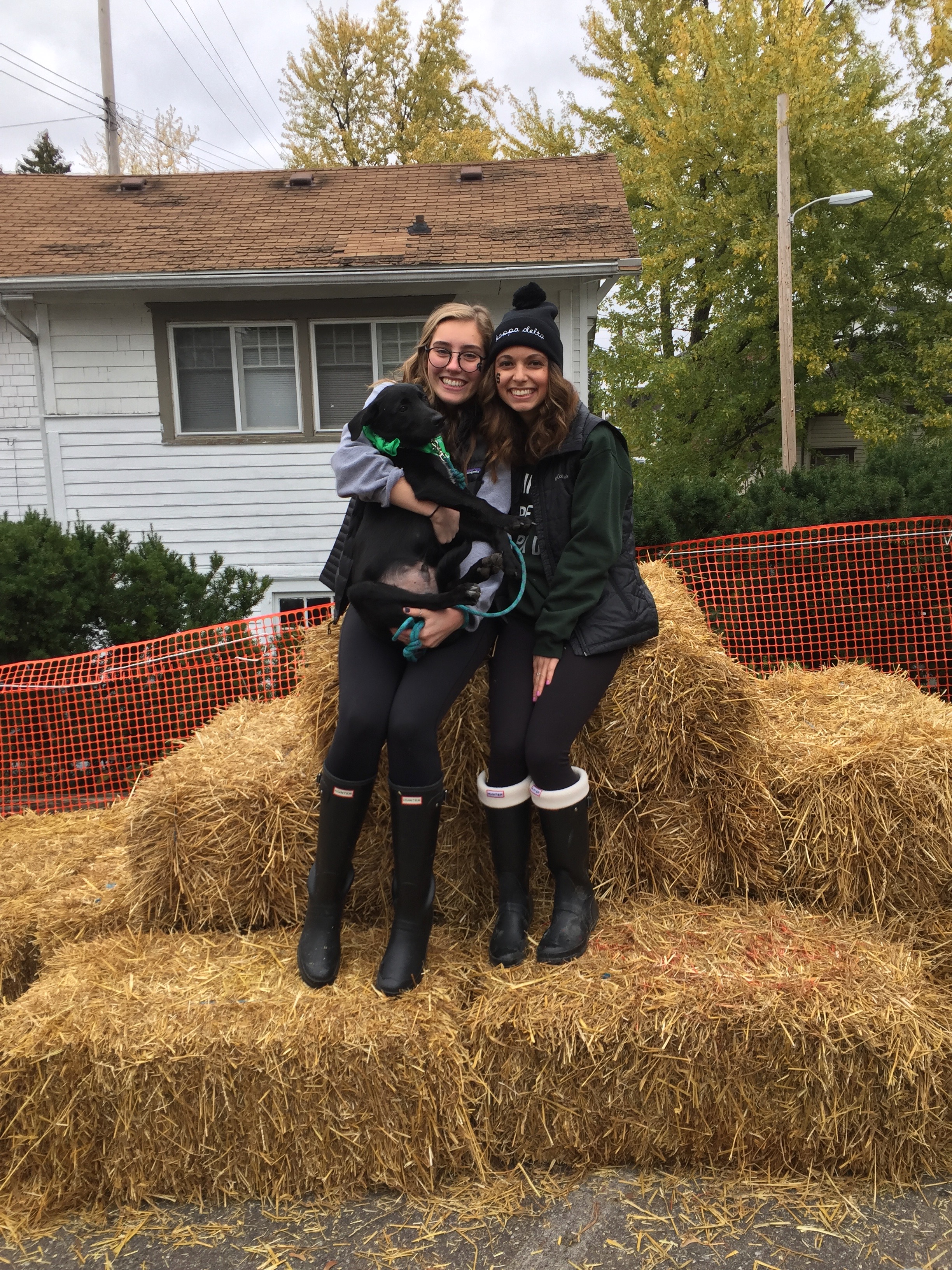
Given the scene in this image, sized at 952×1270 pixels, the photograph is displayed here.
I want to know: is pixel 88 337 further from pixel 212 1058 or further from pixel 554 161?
pixel 212 1058

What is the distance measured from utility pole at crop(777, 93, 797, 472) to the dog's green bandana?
29.1 ft

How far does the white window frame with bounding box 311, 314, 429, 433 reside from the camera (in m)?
8.63

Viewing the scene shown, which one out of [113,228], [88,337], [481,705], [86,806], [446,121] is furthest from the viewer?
[446,121]

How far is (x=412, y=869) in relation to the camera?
2340 millimetres

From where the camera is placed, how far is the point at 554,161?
1056 cm

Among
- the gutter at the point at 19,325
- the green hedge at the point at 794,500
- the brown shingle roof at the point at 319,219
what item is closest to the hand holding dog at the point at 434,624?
the green hedge at the point at 794,500

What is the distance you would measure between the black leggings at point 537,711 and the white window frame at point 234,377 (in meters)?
6.94

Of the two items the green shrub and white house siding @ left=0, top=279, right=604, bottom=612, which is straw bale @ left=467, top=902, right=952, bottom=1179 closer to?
the green shrub

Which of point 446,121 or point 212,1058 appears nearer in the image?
point 212,1058

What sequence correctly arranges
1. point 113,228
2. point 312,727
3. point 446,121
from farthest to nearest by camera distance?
1. point 446,121
2. point 113,228
3. point 312,727

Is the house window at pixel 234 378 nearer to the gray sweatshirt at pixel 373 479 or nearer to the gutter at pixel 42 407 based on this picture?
the gutter at pixel 42 407

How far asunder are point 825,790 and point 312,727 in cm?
172

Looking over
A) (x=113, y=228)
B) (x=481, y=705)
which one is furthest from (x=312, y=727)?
(x=113, y=228)

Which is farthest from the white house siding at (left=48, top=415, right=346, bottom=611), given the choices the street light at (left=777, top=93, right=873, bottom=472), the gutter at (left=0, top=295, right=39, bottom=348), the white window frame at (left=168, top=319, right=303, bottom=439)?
the street light at (left=777, top=93, right=873, bottom=472)
